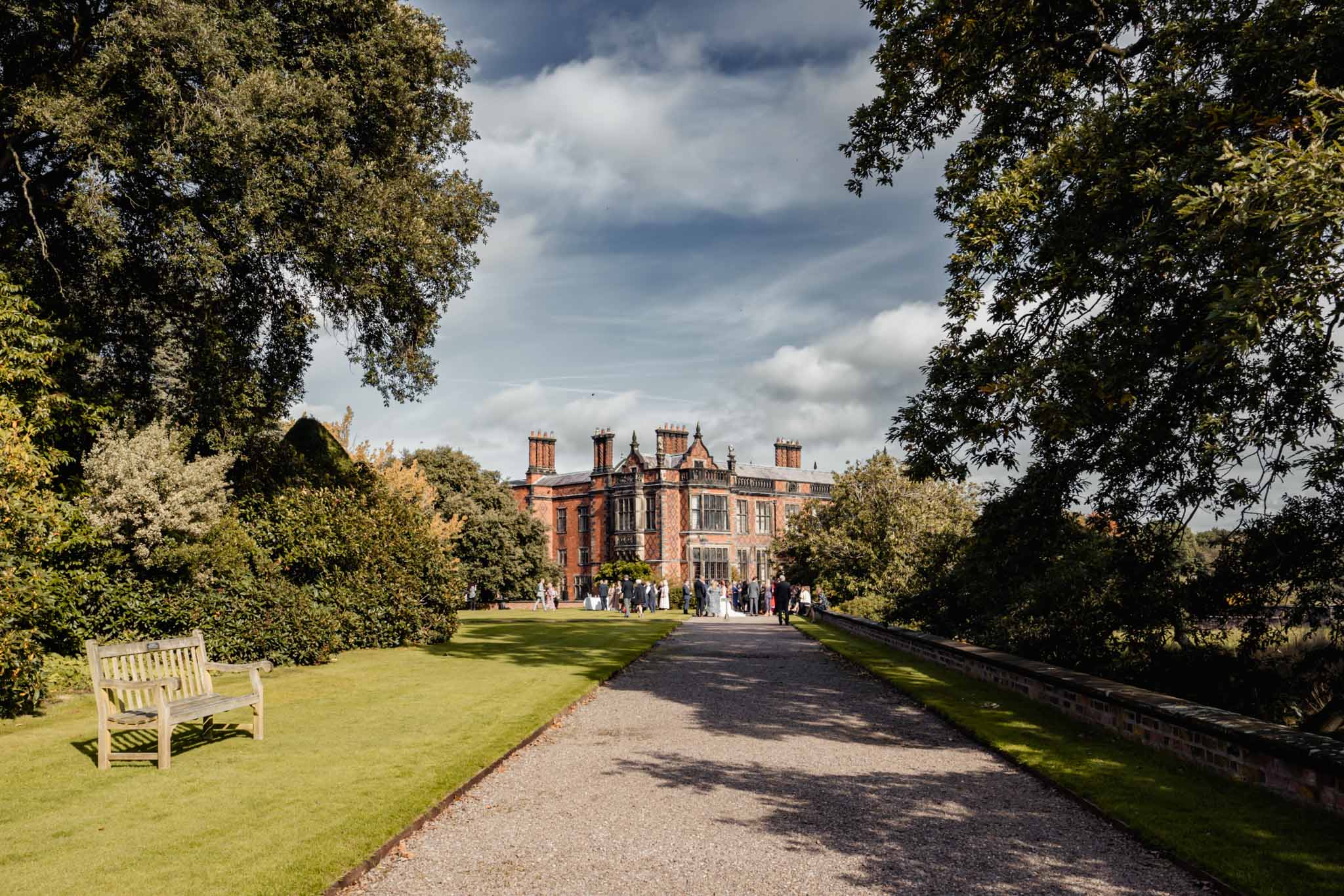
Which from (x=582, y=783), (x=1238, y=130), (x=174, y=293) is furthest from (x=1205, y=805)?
(x=174, y=293)

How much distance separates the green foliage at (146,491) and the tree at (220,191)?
1.13 m

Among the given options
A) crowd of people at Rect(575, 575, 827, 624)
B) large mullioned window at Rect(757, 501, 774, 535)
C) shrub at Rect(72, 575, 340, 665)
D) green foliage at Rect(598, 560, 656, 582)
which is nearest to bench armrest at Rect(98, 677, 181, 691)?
shrub at Rect(72, 575, 340, 665)

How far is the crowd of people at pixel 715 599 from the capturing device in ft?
116

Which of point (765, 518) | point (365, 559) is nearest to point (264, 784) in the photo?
point (365, 559)

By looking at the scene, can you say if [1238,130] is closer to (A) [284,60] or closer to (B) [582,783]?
(B) [582,783]

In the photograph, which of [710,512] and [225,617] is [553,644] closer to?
[225,617]

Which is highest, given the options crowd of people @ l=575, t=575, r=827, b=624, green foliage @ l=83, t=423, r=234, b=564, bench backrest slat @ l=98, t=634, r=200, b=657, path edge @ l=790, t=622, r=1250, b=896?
green foliage @ l=83, t=423, r=234, b=564

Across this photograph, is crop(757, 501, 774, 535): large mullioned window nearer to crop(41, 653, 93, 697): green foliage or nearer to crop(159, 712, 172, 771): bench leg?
crop(41, 653, 93, 697): green foliage

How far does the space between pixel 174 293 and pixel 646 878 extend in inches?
545

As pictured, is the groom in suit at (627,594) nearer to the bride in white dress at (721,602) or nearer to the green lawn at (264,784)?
the bride in white dress at (721,602)

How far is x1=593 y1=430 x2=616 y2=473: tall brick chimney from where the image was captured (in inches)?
2773

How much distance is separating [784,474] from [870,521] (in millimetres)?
40710

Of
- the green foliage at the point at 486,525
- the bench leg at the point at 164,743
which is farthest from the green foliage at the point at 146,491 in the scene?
the green foliage at the point at 486,525

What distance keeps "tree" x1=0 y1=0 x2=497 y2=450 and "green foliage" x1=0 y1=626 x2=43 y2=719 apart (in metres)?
4.81
